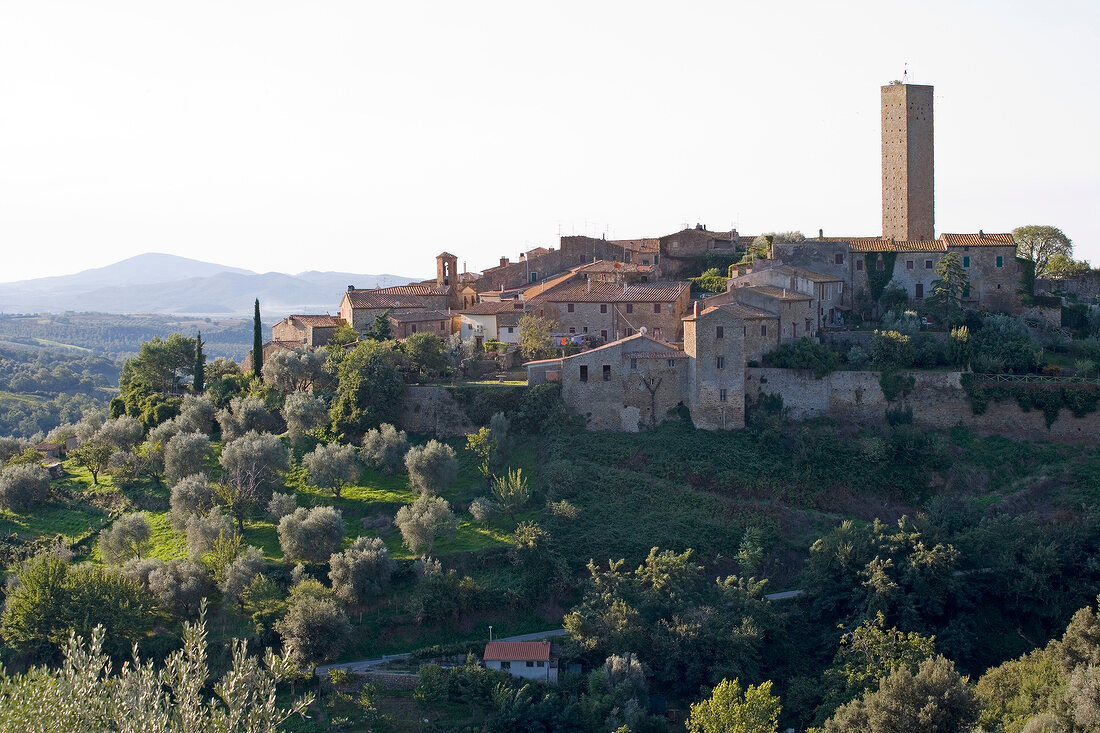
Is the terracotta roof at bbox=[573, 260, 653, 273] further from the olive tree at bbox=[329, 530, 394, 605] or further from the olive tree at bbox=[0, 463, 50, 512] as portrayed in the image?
the olive tree at bbox=[0, 463, 50, 512]

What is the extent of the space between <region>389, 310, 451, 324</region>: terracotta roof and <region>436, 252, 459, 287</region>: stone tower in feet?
11.6

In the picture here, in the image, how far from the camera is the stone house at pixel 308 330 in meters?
49.8

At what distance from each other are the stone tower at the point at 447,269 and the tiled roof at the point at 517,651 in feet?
85.8

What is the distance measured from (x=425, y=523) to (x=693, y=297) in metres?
19.9

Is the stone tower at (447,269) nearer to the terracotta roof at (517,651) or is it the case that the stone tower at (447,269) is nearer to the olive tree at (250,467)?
the olive tree at (250,467)

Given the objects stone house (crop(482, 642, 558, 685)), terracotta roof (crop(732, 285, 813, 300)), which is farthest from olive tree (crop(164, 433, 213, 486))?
terracotta roof (crop(732, 285, 813, 300))


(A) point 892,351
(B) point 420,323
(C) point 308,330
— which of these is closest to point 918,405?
(A) point 892,351

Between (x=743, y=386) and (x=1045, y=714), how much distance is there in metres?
16.8

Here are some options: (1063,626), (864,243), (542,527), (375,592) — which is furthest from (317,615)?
(864,243)

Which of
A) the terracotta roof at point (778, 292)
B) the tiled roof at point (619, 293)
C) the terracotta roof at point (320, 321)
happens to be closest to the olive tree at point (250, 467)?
the terracotta roof at point (320, 321)

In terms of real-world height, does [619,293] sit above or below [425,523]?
above

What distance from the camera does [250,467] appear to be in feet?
126

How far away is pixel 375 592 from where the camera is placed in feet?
109

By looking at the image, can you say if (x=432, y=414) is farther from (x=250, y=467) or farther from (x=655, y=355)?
(x=655, y=355)
